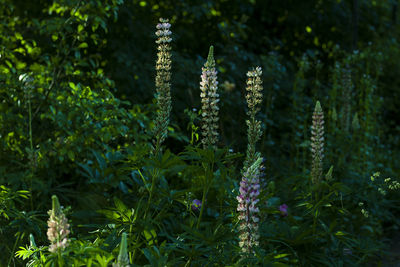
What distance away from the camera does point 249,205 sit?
8.30 ft

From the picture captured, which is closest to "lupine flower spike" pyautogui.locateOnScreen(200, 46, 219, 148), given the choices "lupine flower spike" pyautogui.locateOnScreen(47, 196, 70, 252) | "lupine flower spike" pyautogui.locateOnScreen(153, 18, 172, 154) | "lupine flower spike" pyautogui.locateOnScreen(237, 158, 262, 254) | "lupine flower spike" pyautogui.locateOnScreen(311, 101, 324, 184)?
"lupine flower spike" pyautogui.locateOnScreen(153, 18, 172, 154)

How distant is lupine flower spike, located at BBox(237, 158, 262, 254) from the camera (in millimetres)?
2465

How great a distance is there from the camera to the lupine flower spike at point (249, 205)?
247 cm

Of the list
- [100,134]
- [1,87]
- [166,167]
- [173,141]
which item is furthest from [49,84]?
[166,167]

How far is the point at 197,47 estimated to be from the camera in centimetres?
744

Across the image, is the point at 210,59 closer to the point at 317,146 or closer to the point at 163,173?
the point at 163,173

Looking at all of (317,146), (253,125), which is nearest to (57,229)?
(253,125)

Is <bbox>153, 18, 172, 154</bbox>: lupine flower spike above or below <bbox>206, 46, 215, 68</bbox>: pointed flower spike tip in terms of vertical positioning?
below

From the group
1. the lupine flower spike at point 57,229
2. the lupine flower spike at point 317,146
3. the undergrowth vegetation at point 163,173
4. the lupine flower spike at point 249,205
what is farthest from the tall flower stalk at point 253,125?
the lupine flower spike at point 57,229

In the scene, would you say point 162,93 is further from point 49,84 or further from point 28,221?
point 49,84

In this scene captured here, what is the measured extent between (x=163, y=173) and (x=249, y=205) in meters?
0.76

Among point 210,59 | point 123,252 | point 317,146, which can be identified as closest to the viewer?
point 123,252

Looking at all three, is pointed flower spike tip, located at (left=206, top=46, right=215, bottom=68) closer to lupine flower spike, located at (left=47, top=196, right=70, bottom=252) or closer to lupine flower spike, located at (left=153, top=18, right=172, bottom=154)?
lupine flower spike, located at (left=153, top=18, right=172, bottom=154)

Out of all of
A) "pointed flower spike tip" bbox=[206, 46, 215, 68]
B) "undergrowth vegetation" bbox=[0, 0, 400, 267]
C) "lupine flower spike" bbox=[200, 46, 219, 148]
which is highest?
"pointed flower spike tip" bbox=[206, 46, 215, 68]
